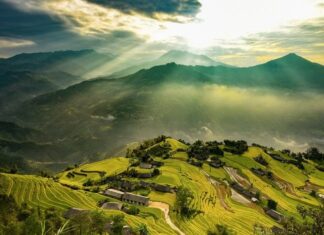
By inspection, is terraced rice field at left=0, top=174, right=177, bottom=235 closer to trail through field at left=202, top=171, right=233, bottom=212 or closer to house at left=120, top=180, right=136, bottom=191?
house at left=120, top=180, right=136, bottom=191

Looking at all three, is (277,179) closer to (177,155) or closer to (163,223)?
(177,155)

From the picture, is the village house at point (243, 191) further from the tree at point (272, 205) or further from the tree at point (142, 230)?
the tree at point (142, 230)

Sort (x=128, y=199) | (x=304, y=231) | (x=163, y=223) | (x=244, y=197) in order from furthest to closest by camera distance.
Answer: (x=244, y=197) → (x=128, y=199) → (x=163, y=223) → (x=304, y=231)

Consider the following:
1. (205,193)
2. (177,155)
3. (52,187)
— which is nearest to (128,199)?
(52,187)

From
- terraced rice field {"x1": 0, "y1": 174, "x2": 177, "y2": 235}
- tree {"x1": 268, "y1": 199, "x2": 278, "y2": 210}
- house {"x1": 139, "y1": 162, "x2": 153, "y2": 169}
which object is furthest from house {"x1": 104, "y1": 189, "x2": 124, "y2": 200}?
tree {"x1": 268, "y1": 199, "x2": 278, "y2": 210}

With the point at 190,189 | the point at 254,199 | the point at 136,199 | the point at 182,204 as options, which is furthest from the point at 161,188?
the point at 254,199
